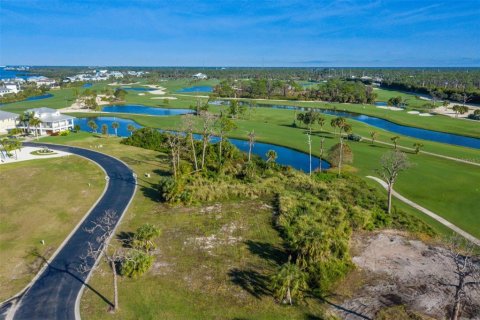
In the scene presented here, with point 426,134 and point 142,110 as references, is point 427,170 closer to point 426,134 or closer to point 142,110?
point 426,134

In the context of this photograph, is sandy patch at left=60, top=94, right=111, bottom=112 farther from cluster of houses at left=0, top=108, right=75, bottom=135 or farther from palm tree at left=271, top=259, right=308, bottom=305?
palm tree at left=271, top=259, right=308, bottom=305

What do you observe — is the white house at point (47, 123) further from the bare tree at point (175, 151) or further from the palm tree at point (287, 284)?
the palm tree at point (287, 284)

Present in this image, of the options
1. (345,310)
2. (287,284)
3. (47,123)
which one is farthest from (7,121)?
(345,310)

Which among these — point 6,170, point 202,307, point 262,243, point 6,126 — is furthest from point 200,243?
point 6,126

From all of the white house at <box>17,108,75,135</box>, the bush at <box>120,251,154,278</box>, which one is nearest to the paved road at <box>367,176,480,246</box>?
the bush at <box>120,251,154,278</box>

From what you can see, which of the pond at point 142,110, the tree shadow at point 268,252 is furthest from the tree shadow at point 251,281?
the pond at point 142,110

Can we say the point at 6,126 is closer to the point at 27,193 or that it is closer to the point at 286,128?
the point at 27,193
